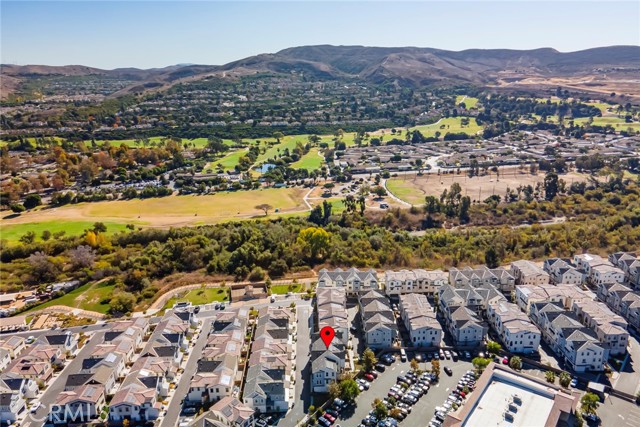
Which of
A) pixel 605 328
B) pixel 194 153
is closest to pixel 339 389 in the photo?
pixel 605 328

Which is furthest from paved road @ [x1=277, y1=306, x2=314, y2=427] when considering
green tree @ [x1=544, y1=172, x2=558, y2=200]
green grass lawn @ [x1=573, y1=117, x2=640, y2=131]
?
green grass lawn @ [x1=573, y1=117, x2=640, y2=131]

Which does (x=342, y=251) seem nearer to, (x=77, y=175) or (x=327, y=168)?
(x=327, y=168)

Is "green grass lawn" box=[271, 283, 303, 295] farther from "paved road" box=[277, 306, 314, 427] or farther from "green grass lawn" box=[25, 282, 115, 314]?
"green grass lawn" box=[25, 282, 115, 314]

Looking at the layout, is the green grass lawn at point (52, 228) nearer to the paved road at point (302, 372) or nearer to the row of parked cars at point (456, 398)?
the paved road at point (302, 372)

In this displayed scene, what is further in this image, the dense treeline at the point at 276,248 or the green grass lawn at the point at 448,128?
the green grass lawn at the point at 448,128

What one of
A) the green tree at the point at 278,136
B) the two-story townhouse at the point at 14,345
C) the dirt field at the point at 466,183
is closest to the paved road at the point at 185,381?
the two-story townhouse at the point at 14,345

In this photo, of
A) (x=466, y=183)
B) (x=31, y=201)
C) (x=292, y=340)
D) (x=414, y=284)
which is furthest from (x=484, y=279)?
(x=31, y=201)
